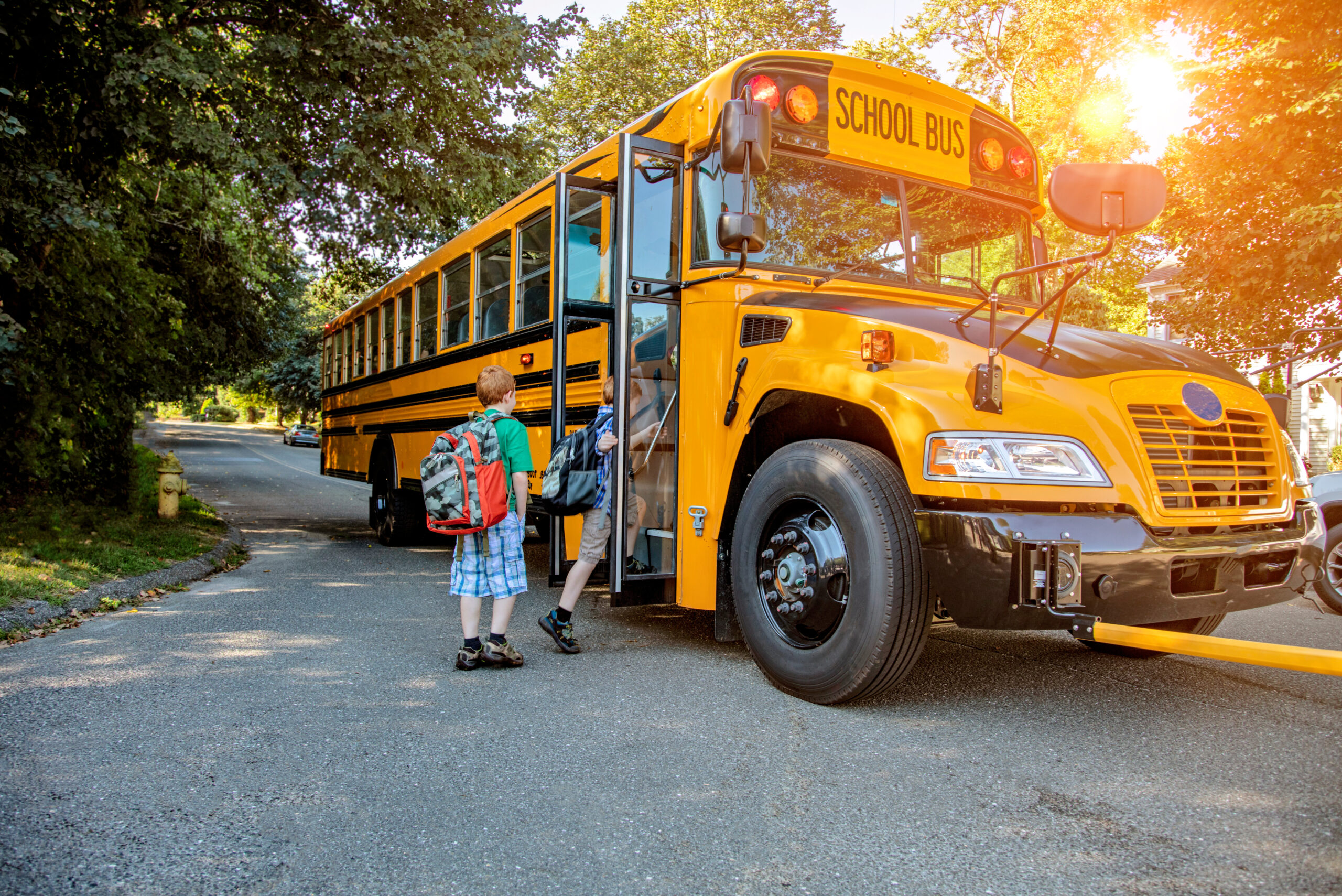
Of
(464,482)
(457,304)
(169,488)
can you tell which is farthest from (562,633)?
(169,488)

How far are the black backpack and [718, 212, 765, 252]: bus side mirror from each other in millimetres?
1186

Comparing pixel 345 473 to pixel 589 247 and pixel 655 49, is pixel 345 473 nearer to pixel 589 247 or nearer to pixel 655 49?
pixel 589 247

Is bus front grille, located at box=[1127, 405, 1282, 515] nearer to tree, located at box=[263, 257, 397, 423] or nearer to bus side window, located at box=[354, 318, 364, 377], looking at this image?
bus side window, located at box=[354, 318, 364, 377]

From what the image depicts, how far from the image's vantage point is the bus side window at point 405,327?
9211mm

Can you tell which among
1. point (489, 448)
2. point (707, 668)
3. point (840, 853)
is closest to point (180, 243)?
point (489, 448)

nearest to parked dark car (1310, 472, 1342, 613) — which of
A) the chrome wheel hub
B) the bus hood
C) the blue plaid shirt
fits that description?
the bus hood

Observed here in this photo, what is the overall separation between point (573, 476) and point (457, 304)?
3.70m

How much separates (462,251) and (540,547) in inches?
130

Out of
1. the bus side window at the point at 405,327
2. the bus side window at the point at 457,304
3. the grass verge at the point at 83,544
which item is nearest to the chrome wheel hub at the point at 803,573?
the bus side window at the point at 457,304

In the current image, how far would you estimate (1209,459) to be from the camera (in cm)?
350

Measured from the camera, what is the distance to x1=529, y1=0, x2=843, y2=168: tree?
27.2m

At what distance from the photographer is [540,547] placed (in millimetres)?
9703

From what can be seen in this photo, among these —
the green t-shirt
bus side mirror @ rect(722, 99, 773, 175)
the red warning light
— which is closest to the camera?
bus side mirror @ rect(722, 99, 773, 175)

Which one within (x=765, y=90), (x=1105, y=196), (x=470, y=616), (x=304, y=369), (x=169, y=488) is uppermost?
(x=304, y=369)
